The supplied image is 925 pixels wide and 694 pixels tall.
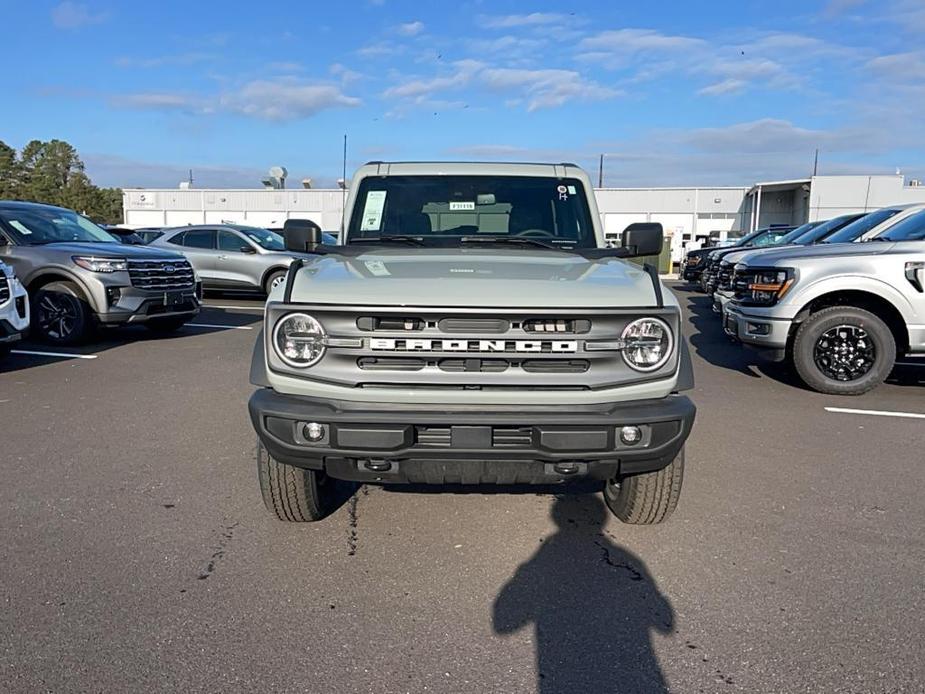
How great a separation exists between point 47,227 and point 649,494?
912 cm

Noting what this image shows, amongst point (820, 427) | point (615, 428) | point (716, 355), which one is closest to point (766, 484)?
point (820, 427)

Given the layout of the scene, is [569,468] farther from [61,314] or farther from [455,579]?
[61,314]

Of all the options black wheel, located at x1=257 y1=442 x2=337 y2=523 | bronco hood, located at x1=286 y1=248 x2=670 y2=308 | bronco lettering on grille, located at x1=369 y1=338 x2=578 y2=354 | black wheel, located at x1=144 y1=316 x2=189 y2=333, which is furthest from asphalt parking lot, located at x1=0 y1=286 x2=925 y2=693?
black wheel, located at x1=144 y1=316 x2=189 y2=333

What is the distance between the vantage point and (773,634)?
2.73 meters

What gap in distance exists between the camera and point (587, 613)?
2.87 meters

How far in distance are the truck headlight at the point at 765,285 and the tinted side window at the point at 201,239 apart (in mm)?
11114

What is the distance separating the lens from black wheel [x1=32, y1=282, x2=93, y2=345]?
873 centimetres

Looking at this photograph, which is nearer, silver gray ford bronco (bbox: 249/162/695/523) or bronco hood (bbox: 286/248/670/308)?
silver gray ford bronco (bbox: 249/162/695/523)

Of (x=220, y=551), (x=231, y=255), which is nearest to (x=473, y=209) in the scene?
(x=220, y=551)

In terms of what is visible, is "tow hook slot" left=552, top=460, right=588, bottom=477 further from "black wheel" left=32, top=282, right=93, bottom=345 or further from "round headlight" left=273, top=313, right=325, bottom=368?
"black wheel" left=32, top=282, right=93, bottom=345

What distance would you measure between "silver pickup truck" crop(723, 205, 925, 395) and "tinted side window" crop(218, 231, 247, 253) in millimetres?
10683

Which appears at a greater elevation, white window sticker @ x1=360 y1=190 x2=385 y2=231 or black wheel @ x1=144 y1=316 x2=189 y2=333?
white window sticker @ x1=360 y1=190 x2=385 y2=231

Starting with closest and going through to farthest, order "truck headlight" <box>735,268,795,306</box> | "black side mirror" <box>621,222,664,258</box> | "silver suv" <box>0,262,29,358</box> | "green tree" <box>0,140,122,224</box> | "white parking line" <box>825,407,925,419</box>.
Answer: "black side mirror" <box>621,222,664,258</box>
"white parking line" <box>825,407,925,419</box>
"truck headlight" <box>735,268,795,306</box>
"silver suv" <box>0,262,29,358</box>
"green tree" <box>0,140,122,224</box>

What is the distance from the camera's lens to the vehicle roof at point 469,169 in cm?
477
